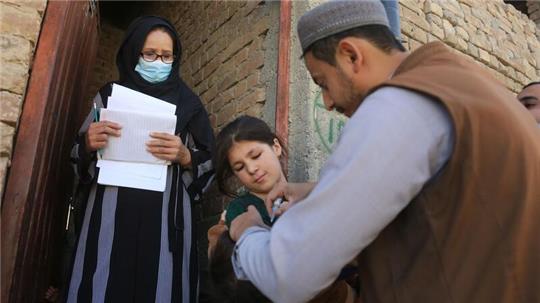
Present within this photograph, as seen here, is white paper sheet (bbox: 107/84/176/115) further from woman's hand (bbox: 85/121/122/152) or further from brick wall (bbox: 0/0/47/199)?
brick wall (bbox: 0/0/47/199)

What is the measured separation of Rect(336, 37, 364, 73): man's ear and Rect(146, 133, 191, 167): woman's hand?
114cm

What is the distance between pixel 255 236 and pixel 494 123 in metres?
0.54

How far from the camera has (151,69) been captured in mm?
2262

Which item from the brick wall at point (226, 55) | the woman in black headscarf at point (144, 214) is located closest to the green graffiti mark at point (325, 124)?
the brick wall at point (226, 55)

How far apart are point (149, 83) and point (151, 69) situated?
0.07 meters

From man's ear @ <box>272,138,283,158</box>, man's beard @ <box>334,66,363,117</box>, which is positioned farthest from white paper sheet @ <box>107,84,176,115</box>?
man's beard @ <box>334,66,363,117</box>

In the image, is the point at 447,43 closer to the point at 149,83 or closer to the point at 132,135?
the point at 149,83

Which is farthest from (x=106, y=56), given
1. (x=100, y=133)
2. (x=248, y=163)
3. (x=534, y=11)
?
(x=534, y=11)

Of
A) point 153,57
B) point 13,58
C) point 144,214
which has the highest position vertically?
point 153,57

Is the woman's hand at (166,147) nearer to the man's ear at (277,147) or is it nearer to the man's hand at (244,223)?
the man's ear at (277,147)

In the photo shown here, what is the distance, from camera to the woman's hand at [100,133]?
Result: 1.97m

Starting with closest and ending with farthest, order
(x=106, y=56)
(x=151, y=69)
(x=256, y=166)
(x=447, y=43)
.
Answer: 1. (x=256, y=166)
2. (x=151, y=69)
3. (x=447, y=43)
4. (x=106, y=56)

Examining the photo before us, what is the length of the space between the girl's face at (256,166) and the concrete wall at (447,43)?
261 millimetres

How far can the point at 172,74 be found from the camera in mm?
2316
